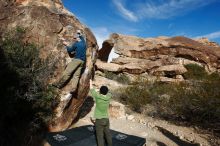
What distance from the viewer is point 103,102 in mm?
5898

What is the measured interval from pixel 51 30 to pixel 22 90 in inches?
77.5

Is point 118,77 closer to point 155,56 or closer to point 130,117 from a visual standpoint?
point 155,56

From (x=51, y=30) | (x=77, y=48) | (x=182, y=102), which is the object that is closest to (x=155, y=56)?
(x=182, y=102)

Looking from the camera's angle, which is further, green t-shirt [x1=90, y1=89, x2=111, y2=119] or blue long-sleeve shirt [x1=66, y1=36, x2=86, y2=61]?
blue long-sleeve shirt [x1=66, y1=36, x2=86, y2=61]

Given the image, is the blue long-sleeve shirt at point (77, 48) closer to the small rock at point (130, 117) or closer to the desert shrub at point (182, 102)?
the small rock at point (130, 117)

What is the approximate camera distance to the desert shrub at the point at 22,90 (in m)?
6.42

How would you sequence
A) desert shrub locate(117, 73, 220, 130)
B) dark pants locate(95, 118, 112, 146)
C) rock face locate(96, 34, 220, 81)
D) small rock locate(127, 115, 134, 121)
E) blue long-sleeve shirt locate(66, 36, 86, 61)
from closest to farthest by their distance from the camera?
dark pants locate(95, 118, 112, 146) < blue long-sleeve shirt locate(66, 36, 86, 61) < small rock locate(127, 115, 134, 121) < desert shrub locate(117, 73, 220, 130) < rock face locate(96, 34, 220, 81)

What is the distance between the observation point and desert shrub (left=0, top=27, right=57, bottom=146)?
642 centimetres

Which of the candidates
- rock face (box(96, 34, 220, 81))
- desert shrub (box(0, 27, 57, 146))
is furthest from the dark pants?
rock face (box(96, 34, 220, 81))

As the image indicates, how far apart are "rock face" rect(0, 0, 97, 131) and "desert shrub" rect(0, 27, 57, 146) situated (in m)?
0.32

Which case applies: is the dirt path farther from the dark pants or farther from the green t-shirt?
the green t-shirt

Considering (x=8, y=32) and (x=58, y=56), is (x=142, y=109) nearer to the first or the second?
(x=58, y=56)

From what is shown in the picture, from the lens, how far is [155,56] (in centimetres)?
2534

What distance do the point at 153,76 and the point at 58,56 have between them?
15617mm
